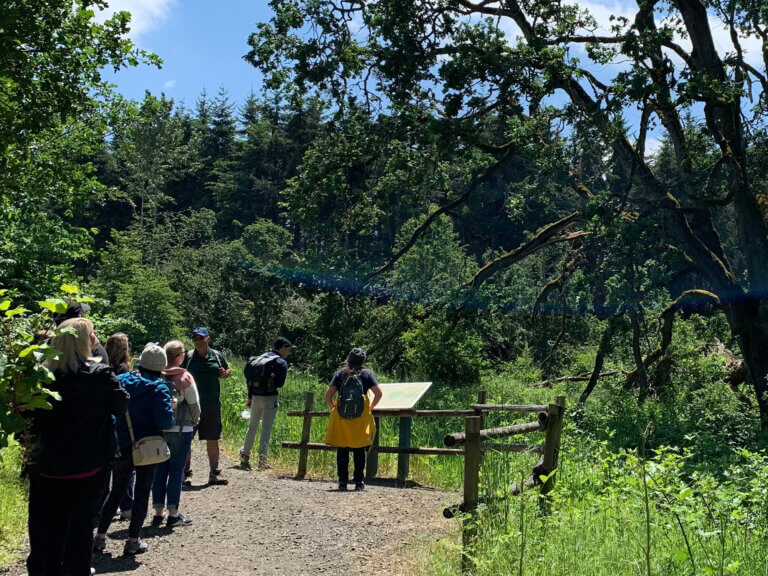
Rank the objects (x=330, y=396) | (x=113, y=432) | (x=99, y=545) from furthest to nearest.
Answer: (x=330, y=396), (x=99, y=545), (x=113, y=432)

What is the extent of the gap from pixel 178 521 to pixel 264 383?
3566mm

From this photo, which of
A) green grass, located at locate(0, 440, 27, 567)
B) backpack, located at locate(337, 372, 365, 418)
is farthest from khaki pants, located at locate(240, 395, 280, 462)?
green grass, located at locate(0, 440, 27, 567)

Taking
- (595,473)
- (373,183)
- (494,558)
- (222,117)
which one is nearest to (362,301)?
(373,183)

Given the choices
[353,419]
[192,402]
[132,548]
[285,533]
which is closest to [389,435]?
[353,419]

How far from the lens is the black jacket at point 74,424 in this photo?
4.76m

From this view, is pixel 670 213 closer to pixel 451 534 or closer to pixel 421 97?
pixel 421 97

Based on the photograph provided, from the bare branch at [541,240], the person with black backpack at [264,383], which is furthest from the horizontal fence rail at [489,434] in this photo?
the bare branch at [541,240]

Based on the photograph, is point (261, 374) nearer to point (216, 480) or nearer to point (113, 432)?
point (216, 480)

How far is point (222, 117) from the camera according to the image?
66875mm

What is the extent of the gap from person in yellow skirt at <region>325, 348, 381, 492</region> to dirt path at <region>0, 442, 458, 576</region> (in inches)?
12.7

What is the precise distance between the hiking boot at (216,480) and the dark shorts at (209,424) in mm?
425

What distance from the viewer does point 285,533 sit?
7023 mm

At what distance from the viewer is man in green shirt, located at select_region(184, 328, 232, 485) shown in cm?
909

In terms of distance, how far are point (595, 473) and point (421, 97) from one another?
34.3 feet
